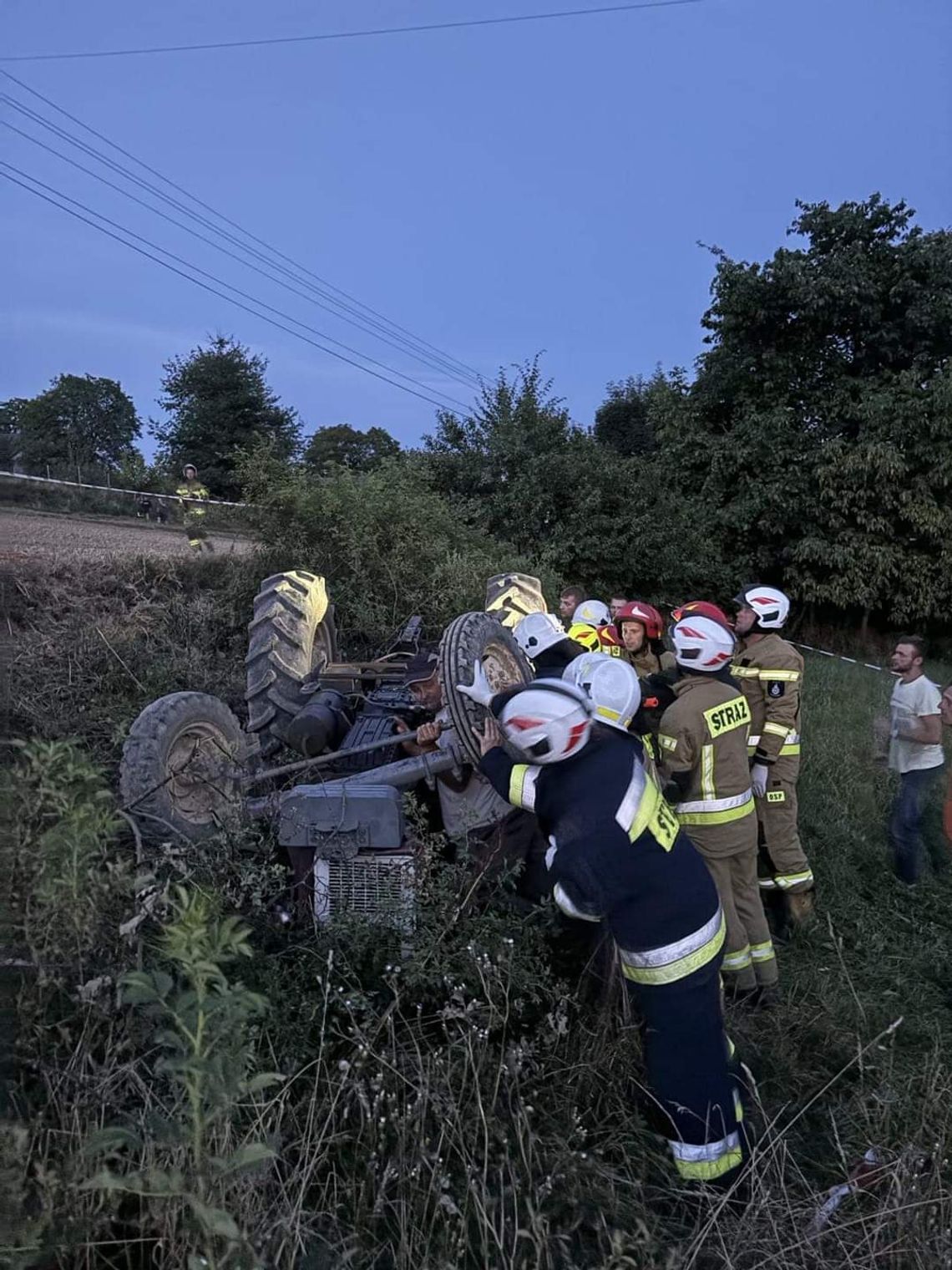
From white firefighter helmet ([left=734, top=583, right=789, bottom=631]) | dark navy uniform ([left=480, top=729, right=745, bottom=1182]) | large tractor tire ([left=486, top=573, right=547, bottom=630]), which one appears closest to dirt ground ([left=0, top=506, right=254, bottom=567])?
large tractor tire ([left=486, top=573, right=547, bottom=630])

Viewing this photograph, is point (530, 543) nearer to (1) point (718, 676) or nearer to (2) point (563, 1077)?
(1) point (718, 676)

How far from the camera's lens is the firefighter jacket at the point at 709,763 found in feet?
13.8

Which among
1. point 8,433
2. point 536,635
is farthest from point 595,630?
point 8,433

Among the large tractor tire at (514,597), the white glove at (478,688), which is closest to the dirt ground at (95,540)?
the large tractor tire at (514,597)

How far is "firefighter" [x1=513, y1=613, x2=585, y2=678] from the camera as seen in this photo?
4.52 m

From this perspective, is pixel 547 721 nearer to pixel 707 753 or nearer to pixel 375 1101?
pixel 375 1101

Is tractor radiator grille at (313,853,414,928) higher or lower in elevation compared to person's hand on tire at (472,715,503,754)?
lower

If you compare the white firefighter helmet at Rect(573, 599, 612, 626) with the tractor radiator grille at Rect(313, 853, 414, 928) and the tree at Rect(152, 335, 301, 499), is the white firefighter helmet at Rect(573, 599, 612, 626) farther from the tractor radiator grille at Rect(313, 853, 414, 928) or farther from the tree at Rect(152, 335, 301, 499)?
the tree at Rect(152, 335, 301, 499)

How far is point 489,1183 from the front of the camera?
2590 millimetres

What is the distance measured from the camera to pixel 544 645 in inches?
177

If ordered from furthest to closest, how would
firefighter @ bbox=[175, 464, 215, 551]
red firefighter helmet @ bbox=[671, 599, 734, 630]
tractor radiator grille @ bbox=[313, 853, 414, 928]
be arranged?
1. firefighter @ bbox=[175, 464, 215, 551]
2. red firefighter helmet @ bbox=[671, 599, 734, 630]
3. tractor radiator grille @ bbox=[313, 853, 414, 928]

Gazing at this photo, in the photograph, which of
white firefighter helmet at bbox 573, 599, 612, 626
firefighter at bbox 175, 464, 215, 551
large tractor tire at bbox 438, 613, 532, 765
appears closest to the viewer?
large tractor tire at bbox 438, 613, 532, 765

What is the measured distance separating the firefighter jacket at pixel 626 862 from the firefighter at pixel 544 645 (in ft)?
4.95

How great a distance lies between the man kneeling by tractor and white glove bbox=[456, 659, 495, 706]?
7.0 inches
